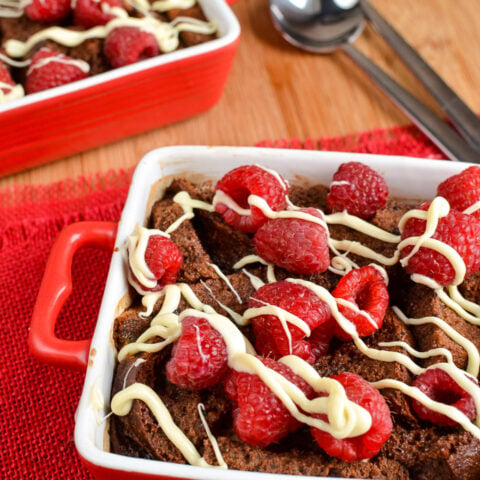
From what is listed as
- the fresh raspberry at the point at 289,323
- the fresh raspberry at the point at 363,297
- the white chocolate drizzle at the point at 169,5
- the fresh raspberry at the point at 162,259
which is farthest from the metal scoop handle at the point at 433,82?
the fresh raspberry at the point at 162,259

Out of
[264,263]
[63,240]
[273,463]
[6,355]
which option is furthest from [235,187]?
[6,355]

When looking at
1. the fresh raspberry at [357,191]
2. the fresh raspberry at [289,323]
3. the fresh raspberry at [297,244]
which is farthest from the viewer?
the fresh raspberry at [357,191]

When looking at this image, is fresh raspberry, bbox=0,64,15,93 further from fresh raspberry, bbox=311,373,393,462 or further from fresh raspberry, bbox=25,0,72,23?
fresh raspberry, bbox=311,373,393,462

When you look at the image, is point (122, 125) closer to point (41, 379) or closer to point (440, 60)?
point (41, 379)

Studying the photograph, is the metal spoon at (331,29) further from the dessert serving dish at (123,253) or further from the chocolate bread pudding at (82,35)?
the dessert serving dish at (123,253)

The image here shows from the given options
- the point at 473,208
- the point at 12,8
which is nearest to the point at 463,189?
the point at 473,208
